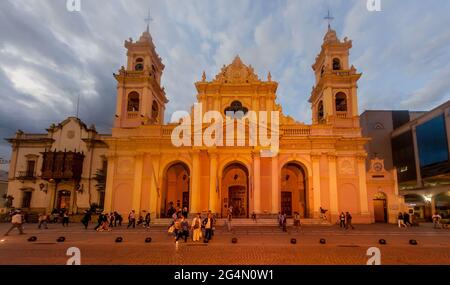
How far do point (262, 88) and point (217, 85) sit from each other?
17.1ft

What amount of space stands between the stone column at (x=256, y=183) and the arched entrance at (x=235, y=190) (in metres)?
4.26

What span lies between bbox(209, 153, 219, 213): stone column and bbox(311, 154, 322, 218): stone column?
997 cm

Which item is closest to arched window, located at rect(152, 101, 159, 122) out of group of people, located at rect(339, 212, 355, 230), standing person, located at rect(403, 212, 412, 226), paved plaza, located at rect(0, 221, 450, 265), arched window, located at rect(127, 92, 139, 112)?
arched window, located at rect(127, 92, 139, 112)

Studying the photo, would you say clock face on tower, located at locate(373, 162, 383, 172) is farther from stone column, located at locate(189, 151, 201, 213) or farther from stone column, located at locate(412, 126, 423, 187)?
stone column, located at locate(189, 151, 201, 213)

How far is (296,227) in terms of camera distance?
80.0 ft

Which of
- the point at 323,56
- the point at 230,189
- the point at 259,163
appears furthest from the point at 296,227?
the point at 323,56

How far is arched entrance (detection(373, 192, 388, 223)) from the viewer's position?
105 feet

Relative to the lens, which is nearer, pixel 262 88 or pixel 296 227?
pixel 296 227

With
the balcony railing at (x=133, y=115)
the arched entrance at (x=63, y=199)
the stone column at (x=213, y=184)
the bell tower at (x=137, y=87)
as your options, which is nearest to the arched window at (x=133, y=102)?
the bell tower at (x=137, y=87)

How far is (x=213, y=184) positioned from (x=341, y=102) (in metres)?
18.4

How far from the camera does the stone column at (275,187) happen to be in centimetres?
2905

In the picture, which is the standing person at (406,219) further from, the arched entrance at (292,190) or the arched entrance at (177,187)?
the arched entrance at (177,187)
